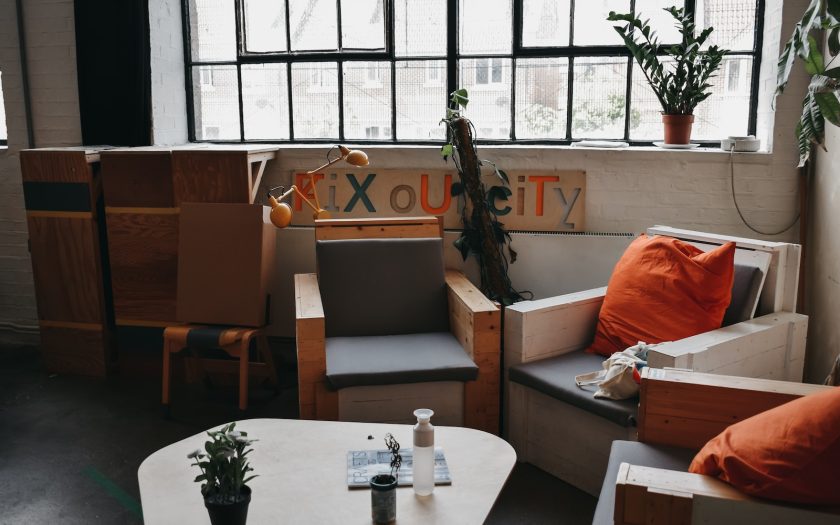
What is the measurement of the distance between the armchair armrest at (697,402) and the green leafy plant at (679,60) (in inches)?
76.3

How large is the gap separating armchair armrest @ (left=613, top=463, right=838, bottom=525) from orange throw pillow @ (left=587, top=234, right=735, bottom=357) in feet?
4.25

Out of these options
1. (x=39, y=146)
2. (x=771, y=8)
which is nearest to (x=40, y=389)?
(x=39, y=146)

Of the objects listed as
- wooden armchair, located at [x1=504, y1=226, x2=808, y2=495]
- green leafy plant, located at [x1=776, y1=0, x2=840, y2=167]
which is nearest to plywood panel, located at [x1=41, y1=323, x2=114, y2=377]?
wooden armchair, located at [x1=504, y1=226, x2=808, y2=495]

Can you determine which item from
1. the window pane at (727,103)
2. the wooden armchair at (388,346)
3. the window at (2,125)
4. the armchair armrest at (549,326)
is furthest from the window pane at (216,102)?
the window pane at (727,103)

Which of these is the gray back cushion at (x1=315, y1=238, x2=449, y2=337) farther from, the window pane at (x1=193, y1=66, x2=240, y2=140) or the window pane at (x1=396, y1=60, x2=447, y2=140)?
the window pane at (x1=193, y1=66, x2=240, y2=140)

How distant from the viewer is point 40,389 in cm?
402

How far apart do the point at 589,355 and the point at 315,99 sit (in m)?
2.30

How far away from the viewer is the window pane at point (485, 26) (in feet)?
13.5

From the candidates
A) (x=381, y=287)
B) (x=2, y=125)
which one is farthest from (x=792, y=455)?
(x=2, y=125)

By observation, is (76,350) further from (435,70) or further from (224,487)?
(224,487)

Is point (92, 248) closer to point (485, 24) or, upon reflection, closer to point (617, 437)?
point (485, 24)

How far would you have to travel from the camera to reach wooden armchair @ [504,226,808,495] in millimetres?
2756

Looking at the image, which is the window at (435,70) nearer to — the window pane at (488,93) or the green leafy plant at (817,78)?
the window pane at (488,93)

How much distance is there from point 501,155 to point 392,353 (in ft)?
4.56
